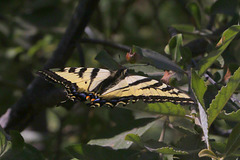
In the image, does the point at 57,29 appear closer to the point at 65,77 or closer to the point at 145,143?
the point at 65,77

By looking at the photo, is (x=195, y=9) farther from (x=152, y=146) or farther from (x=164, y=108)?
(x=152, y=146)

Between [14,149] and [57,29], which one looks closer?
[14,149]

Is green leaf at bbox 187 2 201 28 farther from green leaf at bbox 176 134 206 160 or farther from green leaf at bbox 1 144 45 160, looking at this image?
green leaf at bbox 1 144 45 160

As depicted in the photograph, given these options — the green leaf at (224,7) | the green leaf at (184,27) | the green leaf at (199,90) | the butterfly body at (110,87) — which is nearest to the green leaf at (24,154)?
the butterfly body at (110,87)

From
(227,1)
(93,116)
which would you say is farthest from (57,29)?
(227,1)

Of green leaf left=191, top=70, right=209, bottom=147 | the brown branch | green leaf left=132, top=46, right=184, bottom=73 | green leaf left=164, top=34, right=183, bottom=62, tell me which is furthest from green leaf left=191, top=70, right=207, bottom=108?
the brown branch

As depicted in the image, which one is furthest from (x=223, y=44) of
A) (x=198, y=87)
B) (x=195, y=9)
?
(x=195, y=9)

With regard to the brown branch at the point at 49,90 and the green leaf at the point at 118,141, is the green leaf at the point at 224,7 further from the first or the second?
the green leaf at the point at 118,141
